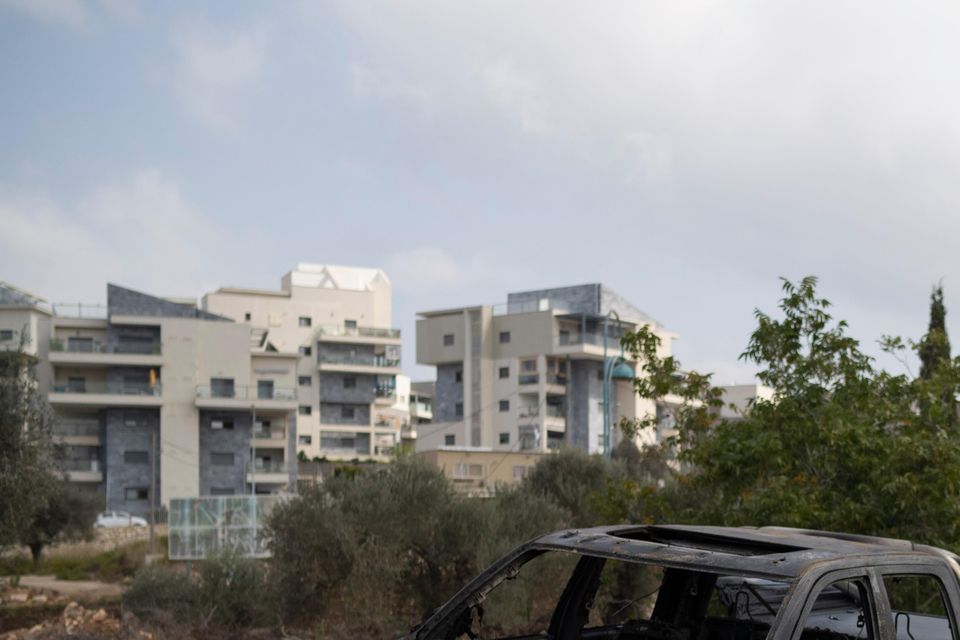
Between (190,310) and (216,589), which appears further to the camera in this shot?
(190,310)

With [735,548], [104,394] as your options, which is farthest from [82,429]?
[735,548]

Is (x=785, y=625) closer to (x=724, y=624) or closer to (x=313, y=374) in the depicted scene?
(x=724, y=624)

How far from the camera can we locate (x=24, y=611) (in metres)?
28.8

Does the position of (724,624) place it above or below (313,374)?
below

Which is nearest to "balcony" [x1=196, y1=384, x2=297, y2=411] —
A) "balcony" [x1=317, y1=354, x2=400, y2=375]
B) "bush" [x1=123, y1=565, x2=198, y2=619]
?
"balcony" [x1=317, y1=354, x2=400, y2=375]

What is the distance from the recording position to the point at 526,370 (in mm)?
89188

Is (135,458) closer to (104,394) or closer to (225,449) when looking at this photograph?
(104,394)

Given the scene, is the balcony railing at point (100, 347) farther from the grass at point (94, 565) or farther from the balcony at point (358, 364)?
the grass at point (94, 565)

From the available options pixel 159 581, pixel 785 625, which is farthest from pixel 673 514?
pixel 159 581

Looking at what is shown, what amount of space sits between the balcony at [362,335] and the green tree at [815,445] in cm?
8111

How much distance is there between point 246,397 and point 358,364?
19.1 metres

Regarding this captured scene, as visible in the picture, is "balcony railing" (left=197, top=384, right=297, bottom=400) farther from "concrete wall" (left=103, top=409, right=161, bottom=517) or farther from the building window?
the building window

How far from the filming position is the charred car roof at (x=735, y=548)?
14.3 ft

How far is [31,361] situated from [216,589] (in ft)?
21.7
